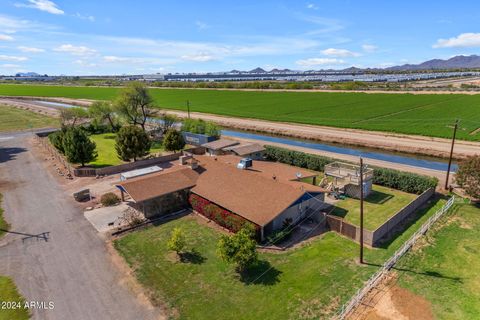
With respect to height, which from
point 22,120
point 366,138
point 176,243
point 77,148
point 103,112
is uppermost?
point 103,112

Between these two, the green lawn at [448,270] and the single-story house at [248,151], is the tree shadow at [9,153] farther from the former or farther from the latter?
the green lawn at [448,270]

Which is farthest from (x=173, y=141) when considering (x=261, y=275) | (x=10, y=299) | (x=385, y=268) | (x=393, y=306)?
(x=393, y=306)

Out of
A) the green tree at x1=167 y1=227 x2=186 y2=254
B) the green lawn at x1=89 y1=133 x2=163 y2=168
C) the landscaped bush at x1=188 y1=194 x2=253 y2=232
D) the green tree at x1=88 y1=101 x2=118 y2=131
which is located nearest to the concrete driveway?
the green tree at x1=167 y1=227 x2=186 y2=254

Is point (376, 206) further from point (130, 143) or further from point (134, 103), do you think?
point (134, 103)

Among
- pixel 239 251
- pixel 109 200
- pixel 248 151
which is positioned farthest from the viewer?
pixel 248 151

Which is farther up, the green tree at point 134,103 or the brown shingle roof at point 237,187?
the green tree at point 134,103

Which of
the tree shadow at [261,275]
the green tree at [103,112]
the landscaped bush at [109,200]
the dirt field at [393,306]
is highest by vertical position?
the green tree at [103,112]

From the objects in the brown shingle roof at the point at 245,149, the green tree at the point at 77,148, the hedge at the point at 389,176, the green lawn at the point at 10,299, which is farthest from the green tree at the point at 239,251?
the green tree at the point at 77,148
